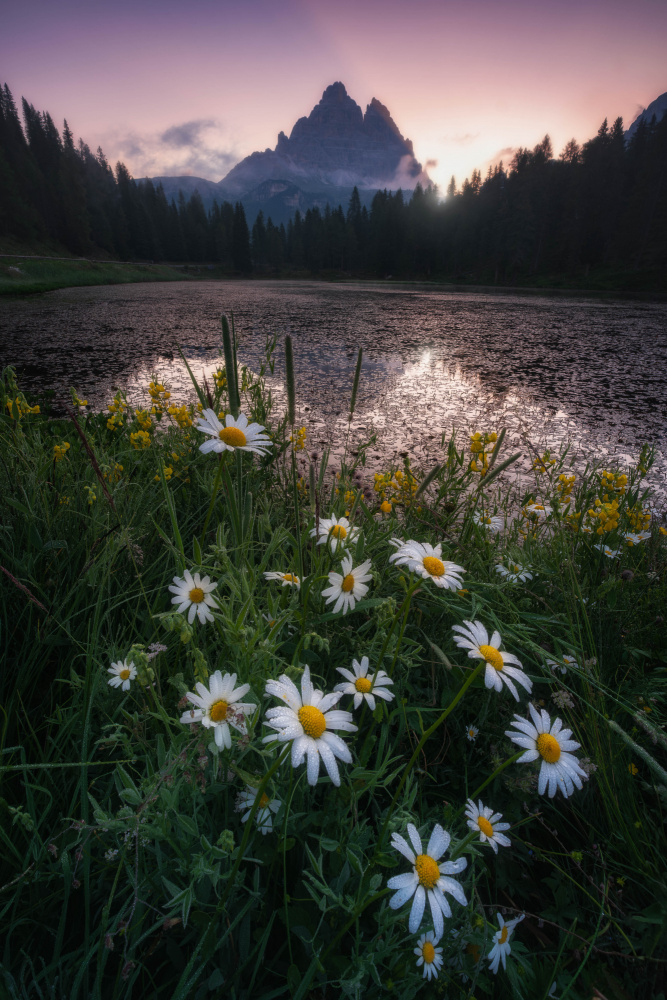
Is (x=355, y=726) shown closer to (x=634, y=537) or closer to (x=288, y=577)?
(x=288, y=577)

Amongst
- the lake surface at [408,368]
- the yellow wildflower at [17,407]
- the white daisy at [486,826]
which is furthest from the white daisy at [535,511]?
the yellow wildflower at [17,407]

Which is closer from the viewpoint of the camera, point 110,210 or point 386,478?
point 386,478

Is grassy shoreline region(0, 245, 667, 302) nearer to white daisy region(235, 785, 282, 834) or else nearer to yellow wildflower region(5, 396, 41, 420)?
yellow wildflower region(5, 396, 41, 420)

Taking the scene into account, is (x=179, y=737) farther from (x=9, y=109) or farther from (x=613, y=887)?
(x=9, y=109)

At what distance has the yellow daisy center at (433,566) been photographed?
89cm

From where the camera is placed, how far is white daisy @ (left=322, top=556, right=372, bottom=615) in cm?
103

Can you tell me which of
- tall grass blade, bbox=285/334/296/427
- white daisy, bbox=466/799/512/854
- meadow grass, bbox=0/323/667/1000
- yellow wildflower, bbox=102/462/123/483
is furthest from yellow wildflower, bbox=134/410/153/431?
white daisy, bbox=466/799/512/854

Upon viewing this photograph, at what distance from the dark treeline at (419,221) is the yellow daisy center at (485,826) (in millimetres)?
36702

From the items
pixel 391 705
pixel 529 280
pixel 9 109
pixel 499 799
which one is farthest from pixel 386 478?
pixel 9 109

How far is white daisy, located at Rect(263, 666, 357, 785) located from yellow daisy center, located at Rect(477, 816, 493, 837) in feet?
1.37

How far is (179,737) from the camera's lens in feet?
2.63

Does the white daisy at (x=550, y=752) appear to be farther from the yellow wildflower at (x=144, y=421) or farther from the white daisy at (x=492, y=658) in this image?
the yellow wildflower at (x=144, y=421)

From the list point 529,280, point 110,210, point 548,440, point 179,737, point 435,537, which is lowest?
point 548,440

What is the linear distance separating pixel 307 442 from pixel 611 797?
121 inches
